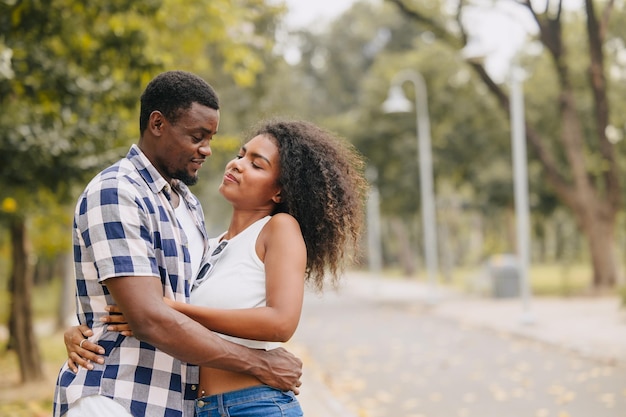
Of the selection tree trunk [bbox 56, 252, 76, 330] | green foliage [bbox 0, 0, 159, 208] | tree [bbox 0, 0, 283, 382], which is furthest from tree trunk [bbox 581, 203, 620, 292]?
green foliage [bbox 0, 0, 159, 208]

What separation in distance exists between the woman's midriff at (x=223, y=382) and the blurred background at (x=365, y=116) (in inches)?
33.9

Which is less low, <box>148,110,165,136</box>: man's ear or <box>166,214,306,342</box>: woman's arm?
<box>148,110,165,136</box>: man's ear

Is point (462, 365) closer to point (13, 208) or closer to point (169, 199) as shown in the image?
point (13, 208)

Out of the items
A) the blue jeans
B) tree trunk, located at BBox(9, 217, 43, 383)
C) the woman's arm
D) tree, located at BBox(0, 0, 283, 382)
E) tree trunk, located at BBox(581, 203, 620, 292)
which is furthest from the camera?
tree trunk, located at BBox(581, 203, 620, 292)

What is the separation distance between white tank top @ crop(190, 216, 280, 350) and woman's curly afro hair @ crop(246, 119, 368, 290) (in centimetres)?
18

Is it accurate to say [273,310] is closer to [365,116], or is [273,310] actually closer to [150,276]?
[150,276]

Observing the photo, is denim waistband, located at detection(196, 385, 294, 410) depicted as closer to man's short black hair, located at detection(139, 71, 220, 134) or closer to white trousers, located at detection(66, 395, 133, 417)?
white trousers, located at detection(66, 395, 133, 417)

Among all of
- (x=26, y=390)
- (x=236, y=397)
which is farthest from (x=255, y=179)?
(x=26, y=390)

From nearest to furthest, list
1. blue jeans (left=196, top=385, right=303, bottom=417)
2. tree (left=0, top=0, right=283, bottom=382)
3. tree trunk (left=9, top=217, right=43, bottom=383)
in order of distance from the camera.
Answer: blue jeans (left=196, top=385, right=303, bottom=417)
tree (left=0, top=0, right=283, bottom=382)
tree trunk (left=9, top=217, right=43, bottom=383)

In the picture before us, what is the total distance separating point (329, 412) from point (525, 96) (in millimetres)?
23552

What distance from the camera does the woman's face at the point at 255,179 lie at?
2.97 meters

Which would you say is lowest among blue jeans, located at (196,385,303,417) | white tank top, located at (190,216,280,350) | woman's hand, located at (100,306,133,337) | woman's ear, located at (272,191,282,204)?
blue jeans, located at (196,385,303,417)

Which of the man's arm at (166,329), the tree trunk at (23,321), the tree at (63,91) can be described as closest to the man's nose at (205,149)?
the man's arm at (166,329)

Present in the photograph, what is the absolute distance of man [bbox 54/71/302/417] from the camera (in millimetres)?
2469
